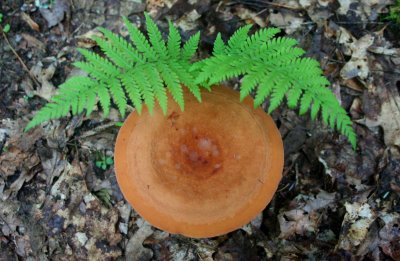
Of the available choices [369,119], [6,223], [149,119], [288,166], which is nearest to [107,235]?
[6,223]

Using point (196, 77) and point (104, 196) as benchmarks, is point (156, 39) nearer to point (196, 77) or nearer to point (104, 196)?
point (196, 77)

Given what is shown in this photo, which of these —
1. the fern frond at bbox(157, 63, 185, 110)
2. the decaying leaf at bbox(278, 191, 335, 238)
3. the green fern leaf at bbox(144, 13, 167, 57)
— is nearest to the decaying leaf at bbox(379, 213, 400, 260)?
Result: the decaying leaf at bbox(278, 191, 335, 238)

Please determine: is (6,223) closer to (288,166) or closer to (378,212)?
(288,166)

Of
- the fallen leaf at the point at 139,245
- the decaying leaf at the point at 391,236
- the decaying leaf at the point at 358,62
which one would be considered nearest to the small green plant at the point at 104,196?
the fallen leaf at the point at 139,245

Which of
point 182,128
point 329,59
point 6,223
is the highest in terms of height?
point 182,128

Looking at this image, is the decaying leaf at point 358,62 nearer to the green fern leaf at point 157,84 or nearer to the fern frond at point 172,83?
the fern frond at point 172,83

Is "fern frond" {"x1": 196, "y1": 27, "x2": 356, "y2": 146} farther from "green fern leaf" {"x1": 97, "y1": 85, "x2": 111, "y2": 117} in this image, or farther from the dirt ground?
the dirt ground
